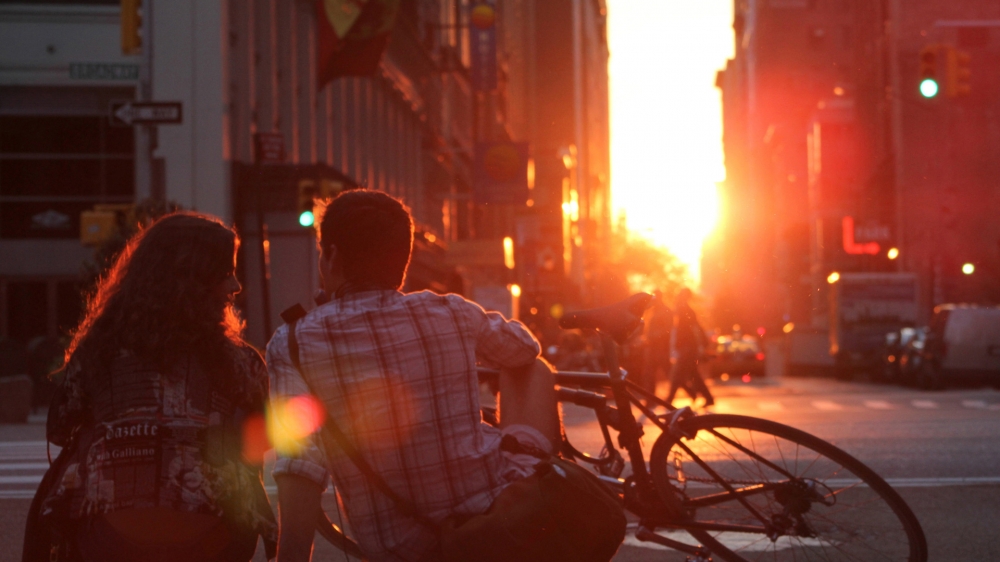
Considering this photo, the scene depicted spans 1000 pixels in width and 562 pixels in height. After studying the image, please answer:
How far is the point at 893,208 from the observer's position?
238 ft

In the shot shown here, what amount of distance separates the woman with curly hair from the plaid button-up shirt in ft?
1.29

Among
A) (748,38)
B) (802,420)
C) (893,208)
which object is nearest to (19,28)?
(802,420)

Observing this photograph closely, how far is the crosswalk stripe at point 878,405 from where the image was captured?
16.9 metres

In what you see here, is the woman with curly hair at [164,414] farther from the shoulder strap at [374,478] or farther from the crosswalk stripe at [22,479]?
the crosswalk stripe at [22,479]

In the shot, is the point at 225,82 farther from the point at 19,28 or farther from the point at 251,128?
the point at 19,28

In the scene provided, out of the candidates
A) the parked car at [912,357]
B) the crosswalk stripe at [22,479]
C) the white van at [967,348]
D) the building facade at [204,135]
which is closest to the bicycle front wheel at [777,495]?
the crosswalk stripe at [22,479]

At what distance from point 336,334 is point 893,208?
72261 millimetres

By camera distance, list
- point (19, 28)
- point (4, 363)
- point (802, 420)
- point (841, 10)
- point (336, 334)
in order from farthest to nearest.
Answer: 1. point (841, 10)
2. point (19, 28)
3. point (4, 363)
4. point (802, 420)
5. point (336, 334)

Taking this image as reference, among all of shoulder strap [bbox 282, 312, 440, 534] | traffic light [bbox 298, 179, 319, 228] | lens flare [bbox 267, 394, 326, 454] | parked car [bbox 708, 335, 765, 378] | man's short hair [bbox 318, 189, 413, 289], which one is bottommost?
parked car [bbox 708, 335, 765, 378]

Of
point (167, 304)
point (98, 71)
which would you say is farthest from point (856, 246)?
point (167, 304)

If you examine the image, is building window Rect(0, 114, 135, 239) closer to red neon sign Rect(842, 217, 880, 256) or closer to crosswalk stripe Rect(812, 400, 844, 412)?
crosswalk stripe Rect(812, 400, 844, 412)

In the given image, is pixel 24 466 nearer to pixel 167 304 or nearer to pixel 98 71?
pixel 167 304

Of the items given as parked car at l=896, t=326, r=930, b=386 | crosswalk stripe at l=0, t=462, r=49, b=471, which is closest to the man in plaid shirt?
crosswalk stripe at l=0, t=462, r=49, b=471

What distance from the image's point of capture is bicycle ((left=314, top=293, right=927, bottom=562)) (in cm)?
494
